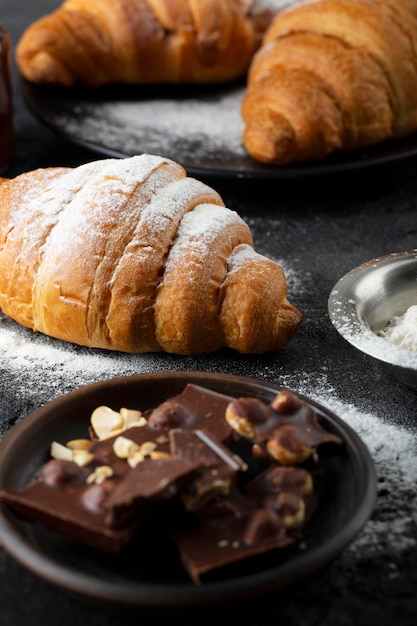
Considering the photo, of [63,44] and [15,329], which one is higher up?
[63,44]

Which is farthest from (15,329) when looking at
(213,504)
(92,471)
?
(213,504)

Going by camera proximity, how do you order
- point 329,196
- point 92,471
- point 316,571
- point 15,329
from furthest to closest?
point 329,196 < point 15,329 < point 92,471 < point 316,571

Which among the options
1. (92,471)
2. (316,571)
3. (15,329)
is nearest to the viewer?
(316,571)

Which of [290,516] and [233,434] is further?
[233,434]

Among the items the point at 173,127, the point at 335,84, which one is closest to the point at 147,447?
the point at 335,84

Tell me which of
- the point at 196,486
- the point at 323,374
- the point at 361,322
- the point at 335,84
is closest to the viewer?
the point at 196,486

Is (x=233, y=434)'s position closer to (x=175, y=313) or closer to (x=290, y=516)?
(x=290, y=516)

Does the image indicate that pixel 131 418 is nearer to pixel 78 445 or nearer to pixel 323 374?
pixel 78 445
